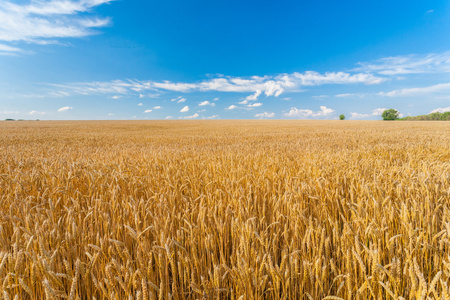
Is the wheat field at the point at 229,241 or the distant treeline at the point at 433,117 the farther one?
the distant treeline at the point at 433,117

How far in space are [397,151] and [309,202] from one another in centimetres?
466

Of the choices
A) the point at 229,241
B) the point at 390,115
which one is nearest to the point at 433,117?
the point at 390,115

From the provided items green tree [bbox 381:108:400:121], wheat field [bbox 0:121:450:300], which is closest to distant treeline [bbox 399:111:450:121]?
green tree [bbox 381:108:400:121]

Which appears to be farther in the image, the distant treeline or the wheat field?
the distant treeline

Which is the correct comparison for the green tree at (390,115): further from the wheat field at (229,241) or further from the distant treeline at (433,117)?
the wheat field at (229,241)

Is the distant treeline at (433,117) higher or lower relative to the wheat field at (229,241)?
higher

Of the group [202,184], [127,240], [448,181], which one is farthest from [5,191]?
[448,181]

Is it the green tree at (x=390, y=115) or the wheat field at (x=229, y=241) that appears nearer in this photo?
the wheat field at (x=229, y=241)

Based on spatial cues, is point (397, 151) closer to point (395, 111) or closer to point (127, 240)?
point (127, 240)

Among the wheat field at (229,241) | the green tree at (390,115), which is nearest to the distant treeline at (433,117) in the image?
the green tree at (390,115)

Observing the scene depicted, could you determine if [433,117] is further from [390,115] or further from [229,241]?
[229,241]

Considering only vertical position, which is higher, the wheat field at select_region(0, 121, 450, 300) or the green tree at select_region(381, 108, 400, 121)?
the green tree at select_region(381, 108, 400, 121)

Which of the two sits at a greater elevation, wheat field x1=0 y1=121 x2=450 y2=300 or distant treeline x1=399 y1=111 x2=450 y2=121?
distant treeline x1=399 y1=111 x2=450 y2=121

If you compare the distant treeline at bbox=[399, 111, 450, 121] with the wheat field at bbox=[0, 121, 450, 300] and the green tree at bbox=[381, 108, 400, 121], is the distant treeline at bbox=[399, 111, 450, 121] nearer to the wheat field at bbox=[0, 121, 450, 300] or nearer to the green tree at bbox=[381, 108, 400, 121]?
the green tree at bbox=[381, 108, 400, 121]
